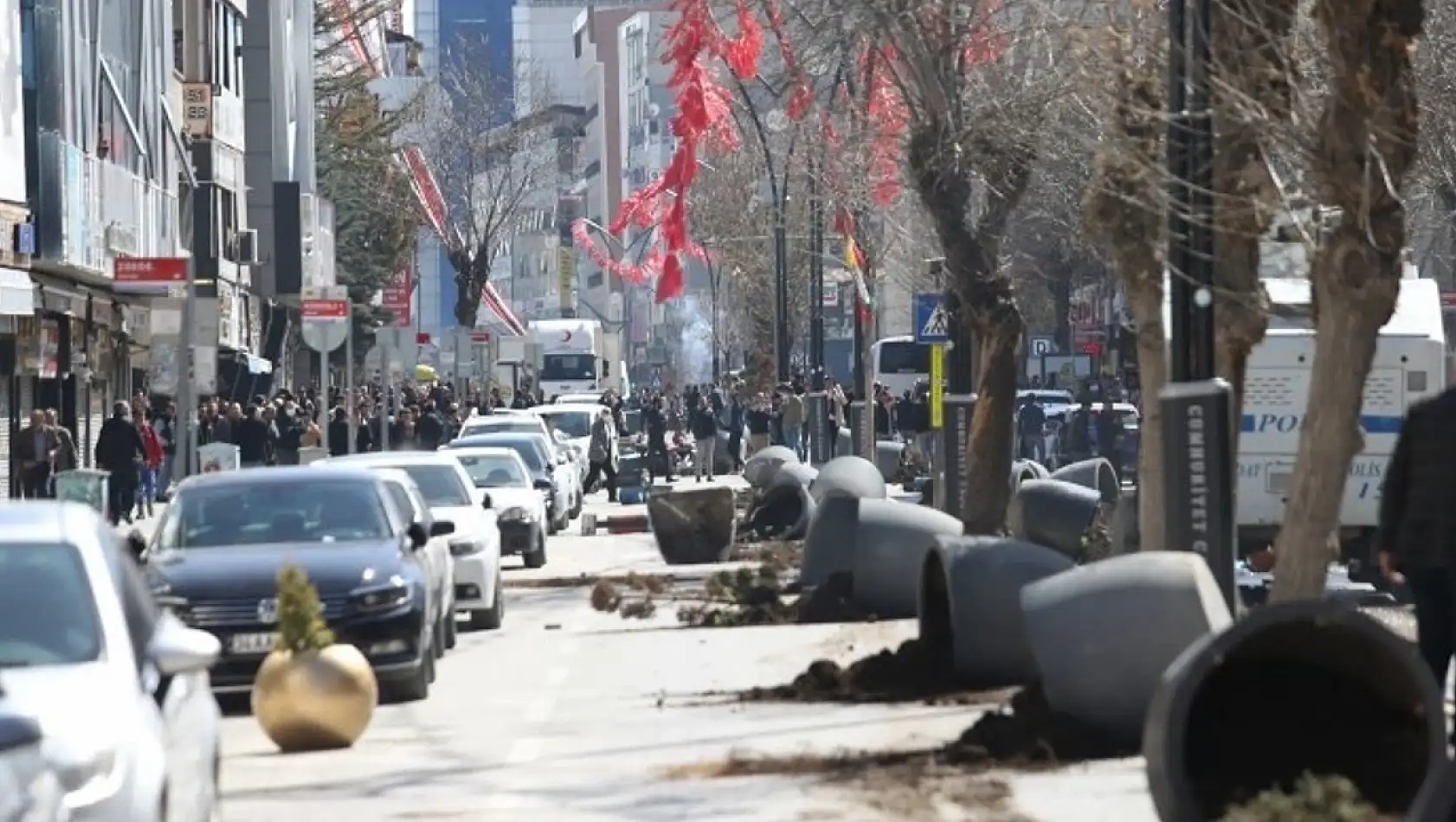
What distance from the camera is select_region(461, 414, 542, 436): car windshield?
45469mm

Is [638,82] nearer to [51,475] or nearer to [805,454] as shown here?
[805,454]

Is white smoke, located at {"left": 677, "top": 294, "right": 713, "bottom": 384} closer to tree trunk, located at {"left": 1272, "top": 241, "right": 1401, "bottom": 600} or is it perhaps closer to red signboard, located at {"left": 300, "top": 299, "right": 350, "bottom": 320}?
red signboard, located at {"left": 300, "top": 299, "right": 350, "bottom": 320}

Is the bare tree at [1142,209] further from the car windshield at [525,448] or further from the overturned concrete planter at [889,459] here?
the overturned concrete planter at [889,459]

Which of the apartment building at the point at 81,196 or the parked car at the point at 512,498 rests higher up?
the apartment building at the point at 81,196

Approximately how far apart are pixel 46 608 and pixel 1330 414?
7037mm

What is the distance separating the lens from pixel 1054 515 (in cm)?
2669

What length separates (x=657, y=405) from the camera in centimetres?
5956

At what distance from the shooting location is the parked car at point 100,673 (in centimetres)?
856

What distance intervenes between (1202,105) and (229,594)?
20.7ft

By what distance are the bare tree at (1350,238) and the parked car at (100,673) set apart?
19.9 ft

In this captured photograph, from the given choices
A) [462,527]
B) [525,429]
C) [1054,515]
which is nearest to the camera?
[462,527]

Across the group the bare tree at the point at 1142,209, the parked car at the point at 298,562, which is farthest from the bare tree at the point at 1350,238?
the parked car at the point at 298,562

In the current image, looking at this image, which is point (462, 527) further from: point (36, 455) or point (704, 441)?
point (704, 441)

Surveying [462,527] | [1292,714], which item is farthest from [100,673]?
[462,527]
